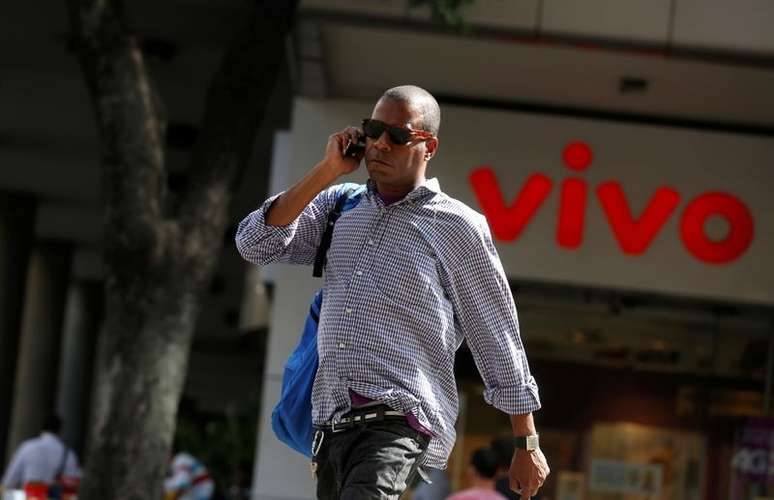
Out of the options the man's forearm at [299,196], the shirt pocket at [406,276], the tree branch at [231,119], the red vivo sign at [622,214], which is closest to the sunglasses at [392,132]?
the man's forearm at [299,196]

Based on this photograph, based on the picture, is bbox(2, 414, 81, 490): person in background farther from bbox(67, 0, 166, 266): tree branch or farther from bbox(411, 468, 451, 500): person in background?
bbox(67, 0, 166, 266): tree branch

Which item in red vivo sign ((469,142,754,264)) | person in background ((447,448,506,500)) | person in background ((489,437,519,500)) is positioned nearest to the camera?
person in background ((447,448,506,500))

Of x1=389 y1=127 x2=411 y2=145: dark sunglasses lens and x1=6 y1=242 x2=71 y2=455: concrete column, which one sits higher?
x1=6 y1=242 x2=71 y2=455: concrete column

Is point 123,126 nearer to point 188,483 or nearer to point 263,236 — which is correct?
point 263,236

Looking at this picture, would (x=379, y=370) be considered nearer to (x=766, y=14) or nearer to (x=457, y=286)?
(x=457, y=286)

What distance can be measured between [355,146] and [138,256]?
18.5ft

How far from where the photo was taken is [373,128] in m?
4.51

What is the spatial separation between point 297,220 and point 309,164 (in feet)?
26.7

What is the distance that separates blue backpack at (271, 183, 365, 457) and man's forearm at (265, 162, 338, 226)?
184 millimetres

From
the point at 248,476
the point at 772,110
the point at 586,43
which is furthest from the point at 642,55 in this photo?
the point at 248,476

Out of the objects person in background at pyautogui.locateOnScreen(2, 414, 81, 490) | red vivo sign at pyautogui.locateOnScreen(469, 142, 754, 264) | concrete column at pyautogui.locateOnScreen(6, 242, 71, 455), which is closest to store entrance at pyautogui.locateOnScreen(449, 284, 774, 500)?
red vivo sign at pyautogui.locateOnScreen(469, 142, 754, 264)

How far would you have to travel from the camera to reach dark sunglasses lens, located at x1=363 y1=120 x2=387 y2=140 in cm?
450

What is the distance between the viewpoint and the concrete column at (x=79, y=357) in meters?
37.6

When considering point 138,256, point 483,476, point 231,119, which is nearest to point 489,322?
point 483,476
